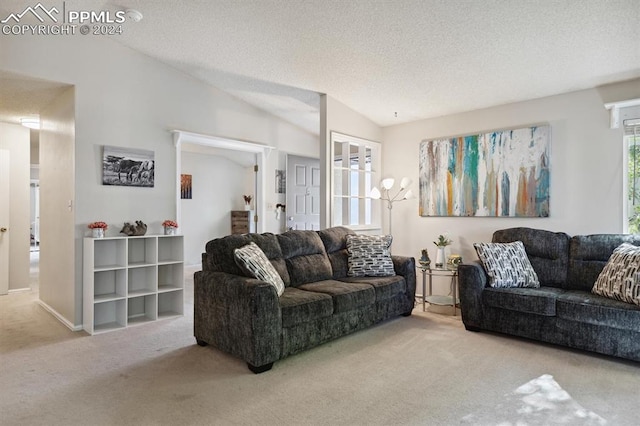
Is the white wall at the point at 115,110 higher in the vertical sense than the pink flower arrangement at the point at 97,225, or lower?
higher

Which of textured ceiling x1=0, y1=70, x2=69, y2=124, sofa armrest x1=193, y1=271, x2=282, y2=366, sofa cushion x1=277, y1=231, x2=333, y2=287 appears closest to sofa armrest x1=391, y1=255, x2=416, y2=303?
sofa cushion x1=277, y1=231, x2=333, y2=287

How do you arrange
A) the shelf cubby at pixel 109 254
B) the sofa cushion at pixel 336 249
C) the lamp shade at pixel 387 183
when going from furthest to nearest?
the lamp shade at pixel 387 183 < the sofa cushion at pixel 336 249 < the shelf cubby at pixel 109 254

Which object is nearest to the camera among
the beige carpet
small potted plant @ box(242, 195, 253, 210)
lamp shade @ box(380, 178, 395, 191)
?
the beige carpet

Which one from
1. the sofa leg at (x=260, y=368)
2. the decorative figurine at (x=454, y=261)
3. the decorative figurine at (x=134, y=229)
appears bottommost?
the sofa leg at (x=260, y=368)

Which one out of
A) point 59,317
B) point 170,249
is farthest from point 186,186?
point 59,317

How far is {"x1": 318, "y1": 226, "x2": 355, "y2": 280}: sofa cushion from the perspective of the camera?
163 inches

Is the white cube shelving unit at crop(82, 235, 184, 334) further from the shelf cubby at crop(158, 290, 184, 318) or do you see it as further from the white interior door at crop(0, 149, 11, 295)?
the white interior door at crop(0, 149, 11, 295)

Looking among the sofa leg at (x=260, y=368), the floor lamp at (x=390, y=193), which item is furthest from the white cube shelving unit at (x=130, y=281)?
the floor lamp at (x=390, y=193)

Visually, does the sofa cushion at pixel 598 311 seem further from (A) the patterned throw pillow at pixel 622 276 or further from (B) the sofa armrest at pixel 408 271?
(B) the sofa armrest at pixel 408 271

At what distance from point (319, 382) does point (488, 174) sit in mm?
3270

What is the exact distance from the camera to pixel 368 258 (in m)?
4.14

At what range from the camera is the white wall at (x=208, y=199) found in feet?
26.6

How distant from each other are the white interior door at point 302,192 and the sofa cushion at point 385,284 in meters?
2.51

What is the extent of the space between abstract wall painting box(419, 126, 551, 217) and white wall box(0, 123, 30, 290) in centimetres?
564
